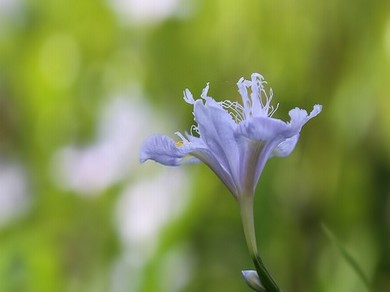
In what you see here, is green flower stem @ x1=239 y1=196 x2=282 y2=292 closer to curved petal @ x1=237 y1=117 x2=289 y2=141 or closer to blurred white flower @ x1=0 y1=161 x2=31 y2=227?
curved petal @ x1=237 y1=117 x2=289 y2=141

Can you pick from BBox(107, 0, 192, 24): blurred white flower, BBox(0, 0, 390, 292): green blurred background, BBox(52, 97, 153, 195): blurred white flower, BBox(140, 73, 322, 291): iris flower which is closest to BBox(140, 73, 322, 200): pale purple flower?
BBox(140, 73, 322, 291): iris flower

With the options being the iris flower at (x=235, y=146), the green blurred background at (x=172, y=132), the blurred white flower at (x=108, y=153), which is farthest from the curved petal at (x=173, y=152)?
the blurred white flower at (x=108, y=153)

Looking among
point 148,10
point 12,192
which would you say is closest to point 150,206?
point 12,192

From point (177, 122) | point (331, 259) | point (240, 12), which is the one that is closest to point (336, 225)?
point (331, 259)

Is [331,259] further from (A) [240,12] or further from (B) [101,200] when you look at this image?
(A) [240,12]

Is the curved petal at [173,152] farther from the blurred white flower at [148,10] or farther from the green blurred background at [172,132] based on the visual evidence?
the blurred white flower at [148,10]

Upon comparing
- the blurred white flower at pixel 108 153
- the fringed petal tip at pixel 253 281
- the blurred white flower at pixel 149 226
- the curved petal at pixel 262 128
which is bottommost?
the fringed petal tip at pixel 253 281
